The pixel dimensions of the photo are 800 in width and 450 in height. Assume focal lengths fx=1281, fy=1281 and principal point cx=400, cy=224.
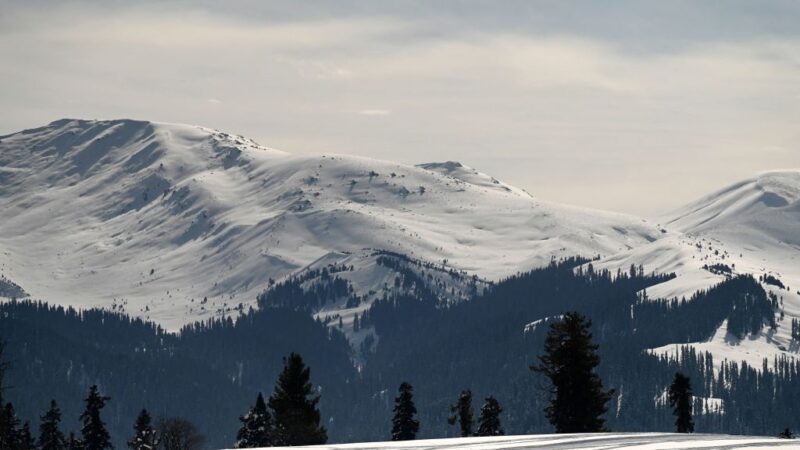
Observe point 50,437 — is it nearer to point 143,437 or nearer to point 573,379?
point 143,437

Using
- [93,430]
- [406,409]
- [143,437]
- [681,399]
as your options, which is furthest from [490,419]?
[93,430]

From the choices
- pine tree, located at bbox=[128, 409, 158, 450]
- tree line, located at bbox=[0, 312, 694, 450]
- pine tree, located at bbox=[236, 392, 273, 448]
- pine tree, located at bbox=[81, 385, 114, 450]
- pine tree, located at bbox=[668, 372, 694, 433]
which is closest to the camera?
tree line, located at bbox=[0, 312, 694, 450]

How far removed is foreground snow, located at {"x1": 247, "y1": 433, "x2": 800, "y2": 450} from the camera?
119 feet

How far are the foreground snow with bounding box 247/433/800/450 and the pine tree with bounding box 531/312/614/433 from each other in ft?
184

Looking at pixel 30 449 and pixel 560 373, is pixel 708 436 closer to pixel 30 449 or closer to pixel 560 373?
pixel 560 373

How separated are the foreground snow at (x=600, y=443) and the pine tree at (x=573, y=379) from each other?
56.0 m

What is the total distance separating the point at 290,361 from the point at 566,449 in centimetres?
7168

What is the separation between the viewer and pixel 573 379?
318 ft

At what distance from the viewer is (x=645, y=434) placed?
1603 inches

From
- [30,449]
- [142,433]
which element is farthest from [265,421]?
[30,449]

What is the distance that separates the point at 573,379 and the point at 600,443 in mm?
59186

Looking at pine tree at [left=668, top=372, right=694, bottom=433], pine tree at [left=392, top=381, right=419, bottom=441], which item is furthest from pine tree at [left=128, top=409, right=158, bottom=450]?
pine tree at [left=668, top=372, right=694, bottom=433]

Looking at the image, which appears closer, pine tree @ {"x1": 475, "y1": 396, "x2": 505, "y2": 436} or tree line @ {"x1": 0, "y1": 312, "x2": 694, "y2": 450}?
tree line @ {"x1": 0, "y1": 312, "x2": 694, "y2": 450}

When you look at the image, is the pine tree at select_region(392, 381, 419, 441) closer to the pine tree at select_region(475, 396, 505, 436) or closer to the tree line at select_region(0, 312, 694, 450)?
the tree line at select_region(0, 312, 694, 450)
